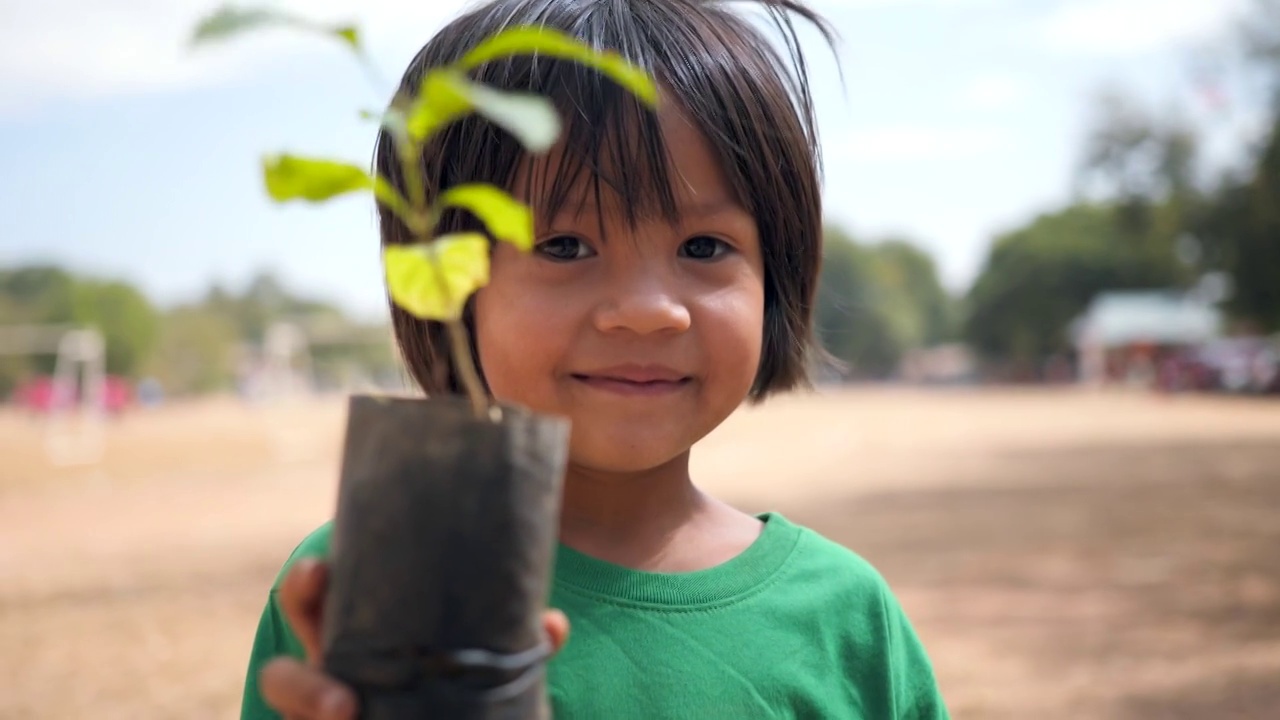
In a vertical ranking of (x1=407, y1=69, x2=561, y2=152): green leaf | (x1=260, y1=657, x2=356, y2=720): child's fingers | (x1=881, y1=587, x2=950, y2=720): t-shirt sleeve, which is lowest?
(x1=881, y1=587, x2=950, y2=720): t-shirt sleeve

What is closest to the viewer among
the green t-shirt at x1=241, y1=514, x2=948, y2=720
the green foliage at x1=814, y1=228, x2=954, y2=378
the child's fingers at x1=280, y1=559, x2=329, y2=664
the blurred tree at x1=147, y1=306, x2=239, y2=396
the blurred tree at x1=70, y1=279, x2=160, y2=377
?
the child's fingers at x1=280, y1=559, x2=329, y2=664

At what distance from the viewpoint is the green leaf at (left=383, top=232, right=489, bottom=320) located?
74 cm

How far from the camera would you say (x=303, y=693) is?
2.65ft

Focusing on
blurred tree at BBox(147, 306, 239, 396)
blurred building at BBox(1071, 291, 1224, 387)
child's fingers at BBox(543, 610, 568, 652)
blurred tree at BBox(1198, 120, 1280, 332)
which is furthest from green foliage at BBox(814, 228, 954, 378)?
child's fingers at BBox(543, 610, 568, 652)

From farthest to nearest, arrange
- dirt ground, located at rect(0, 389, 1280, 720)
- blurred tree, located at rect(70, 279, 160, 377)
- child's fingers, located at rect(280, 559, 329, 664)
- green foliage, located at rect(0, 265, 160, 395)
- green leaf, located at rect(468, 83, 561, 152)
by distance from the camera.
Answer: blurred tree, located at rect(70, 279, 160, 377), green foliage, located at rect(0, 265, 160, 395), dirt ground, located at rect(0, 389, 1280, 720), child's fingers, located at rect(280, 559, 329, 664), green leaf, located at rect(468, 83, 561, 152)

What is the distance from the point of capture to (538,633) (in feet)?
2.65

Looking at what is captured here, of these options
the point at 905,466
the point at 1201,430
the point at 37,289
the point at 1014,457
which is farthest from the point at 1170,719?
the point at 37,289

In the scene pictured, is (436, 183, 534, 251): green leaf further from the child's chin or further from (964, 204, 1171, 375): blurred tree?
(964, 204, 1171, 375): blurred tree

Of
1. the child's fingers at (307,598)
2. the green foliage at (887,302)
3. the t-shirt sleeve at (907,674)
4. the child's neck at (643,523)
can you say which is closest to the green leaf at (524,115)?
the child's fingers at (307,598)

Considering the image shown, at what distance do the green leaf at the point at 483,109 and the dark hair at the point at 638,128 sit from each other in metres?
0.68

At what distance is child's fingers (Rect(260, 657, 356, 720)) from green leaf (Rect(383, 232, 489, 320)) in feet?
0.87

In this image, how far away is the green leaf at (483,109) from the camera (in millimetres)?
622

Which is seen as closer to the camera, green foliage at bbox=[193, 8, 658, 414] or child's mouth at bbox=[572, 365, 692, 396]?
green foliage at bbox=[193, 8, 658, 414]

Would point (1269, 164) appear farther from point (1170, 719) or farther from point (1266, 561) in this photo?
point (1170, 719)
